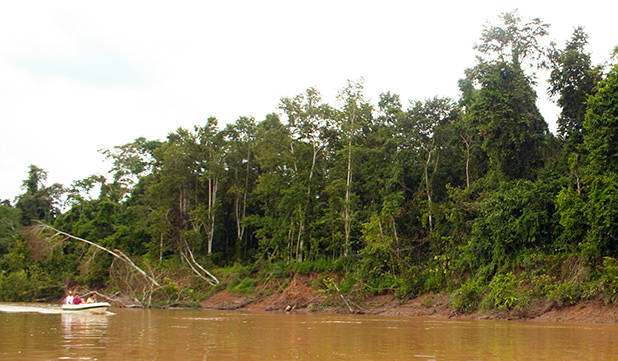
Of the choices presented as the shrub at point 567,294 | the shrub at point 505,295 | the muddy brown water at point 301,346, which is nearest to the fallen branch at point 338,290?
the shrub at point 505,295

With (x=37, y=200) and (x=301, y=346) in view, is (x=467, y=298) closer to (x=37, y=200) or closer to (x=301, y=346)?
(x=301, y=346)

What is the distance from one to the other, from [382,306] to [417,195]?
7.13 metres

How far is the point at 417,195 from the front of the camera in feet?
102

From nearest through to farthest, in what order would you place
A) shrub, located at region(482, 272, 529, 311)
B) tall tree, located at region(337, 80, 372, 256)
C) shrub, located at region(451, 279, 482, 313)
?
shrub, located at region(482, 272, 529, 311), shrub, located at region(451, 279, 482, 313), tall tree, located at region(337, 80, 372, 256)

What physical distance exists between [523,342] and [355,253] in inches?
795

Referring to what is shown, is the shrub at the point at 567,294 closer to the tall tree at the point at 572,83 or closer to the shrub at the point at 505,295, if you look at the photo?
the shrub at the point at 505,295

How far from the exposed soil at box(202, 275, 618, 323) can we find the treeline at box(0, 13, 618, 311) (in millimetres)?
466

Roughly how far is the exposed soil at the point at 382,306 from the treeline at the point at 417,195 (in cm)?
47

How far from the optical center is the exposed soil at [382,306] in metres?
19.5

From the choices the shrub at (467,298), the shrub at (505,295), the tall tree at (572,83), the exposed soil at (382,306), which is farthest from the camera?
the tall tree at (572,83)

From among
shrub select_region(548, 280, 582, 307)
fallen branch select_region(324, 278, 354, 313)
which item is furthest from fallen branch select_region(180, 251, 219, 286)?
→ shrub select_region(548, 280, 582, 307)

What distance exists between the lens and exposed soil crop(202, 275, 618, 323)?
64.0ft

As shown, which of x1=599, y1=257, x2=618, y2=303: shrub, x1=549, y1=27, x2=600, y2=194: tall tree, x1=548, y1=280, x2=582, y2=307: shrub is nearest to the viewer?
x1=599, y1=257, x2=618, y2=303: shrub

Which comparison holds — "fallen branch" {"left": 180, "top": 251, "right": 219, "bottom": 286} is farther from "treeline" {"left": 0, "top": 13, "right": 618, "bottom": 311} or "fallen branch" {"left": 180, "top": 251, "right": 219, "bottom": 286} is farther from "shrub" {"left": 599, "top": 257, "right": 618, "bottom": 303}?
"shrub" {"left": 599, "top": 257, "right": 618, "bottom": 303}
